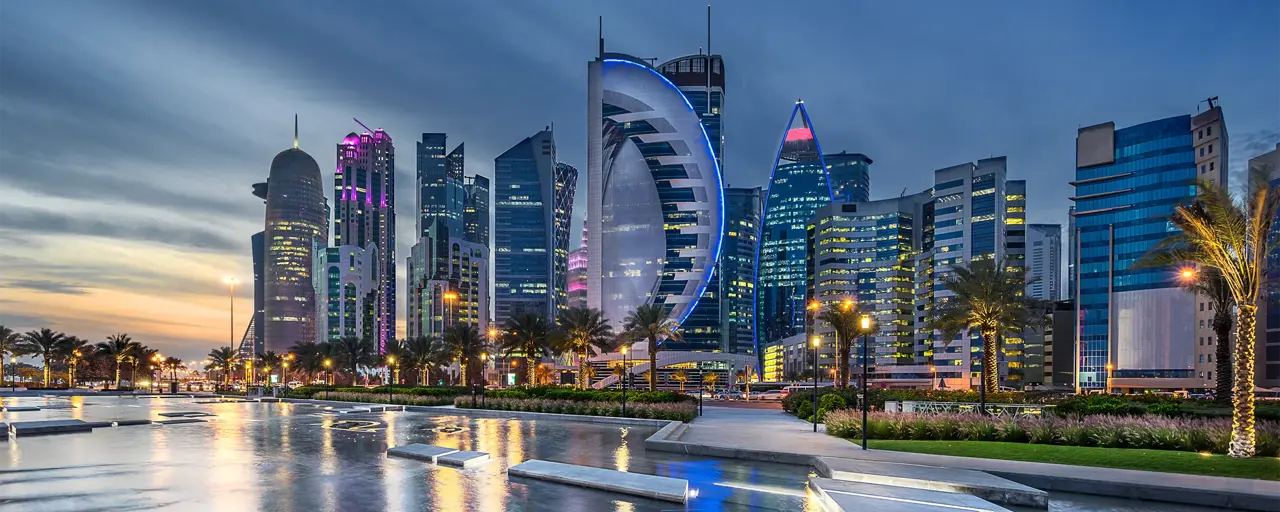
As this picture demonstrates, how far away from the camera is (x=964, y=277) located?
47.5 m

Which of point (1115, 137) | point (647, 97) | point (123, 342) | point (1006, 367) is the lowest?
point (1006, 367)

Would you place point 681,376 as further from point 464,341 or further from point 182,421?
point 182,421

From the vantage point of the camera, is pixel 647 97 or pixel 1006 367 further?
pixel 1006 367

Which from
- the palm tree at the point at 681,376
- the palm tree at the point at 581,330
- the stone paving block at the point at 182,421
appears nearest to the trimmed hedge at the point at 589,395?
the palm tree at the point at 581,330

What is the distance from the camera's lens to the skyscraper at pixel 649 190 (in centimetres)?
16650

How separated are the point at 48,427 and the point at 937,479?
30.5 meters

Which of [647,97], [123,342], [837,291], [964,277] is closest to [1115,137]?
[837,291]

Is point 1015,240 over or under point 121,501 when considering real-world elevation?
over

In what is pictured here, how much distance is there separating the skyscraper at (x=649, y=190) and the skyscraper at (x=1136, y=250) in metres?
71.7

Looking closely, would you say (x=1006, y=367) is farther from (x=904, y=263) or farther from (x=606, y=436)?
(x=606, y=436)

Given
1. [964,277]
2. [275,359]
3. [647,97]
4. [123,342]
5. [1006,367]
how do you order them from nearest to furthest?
[964,277] → [123,342] → [275,359] → [647,97] → [1006,367]

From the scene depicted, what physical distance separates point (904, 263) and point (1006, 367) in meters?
34.0

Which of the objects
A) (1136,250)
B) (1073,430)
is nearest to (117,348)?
(1073,430)

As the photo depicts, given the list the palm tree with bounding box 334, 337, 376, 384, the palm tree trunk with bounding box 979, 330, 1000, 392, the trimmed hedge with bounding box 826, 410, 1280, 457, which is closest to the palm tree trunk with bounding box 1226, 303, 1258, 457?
the trimmed hedge with bounding box 826, 410, 1280, 457
